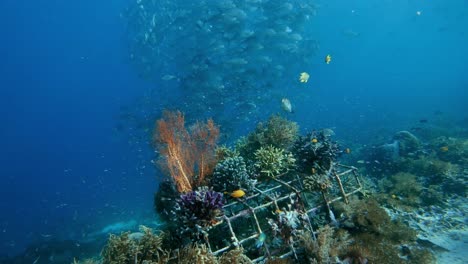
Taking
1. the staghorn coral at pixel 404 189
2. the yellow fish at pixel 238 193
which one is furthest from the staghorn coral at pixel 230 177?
the staghorn coral at pixel 404 189

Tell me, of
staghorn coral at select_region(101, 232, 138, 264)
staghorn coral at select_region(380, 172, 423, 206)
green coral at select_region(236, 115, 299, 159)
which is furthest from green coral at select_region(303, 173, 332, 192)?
staghorn coral at select_region(101, 232, 138, 264)

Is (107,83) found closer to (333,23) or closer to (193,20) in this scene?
(333,23)

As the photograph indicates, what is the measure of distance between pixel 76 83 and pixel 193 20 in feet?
488

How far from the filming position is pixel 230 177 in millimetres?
7402

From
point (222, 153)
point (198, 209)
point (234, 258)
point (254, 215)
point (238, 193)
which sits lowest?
point (234, 258)

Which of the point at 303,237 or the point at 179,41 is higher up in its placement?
the point at 179,41

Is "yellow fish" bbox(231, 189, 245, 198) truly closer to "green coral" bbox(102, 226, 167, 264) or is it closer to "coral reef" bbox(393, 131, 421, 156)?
"green coral" bbox(102, 226, 167, 264)

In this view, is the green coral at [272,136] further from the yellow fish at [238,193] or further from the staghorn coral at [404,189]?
the staghorn coral at [404,189]

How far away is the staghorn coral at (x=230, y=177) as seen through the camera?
7363mm

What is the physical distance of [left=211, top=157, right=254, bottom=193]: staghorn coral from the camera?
7363 millimetres

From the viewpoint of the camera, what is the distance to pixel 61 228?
104 ft

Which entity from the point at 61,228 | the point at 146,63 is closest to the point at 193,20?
the point at 146,63

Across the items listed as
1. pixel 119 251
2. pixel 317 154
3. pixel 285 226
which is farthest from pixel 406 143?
pixel 119 251

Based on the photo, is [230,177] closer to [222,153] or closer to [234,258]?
[222,153]
